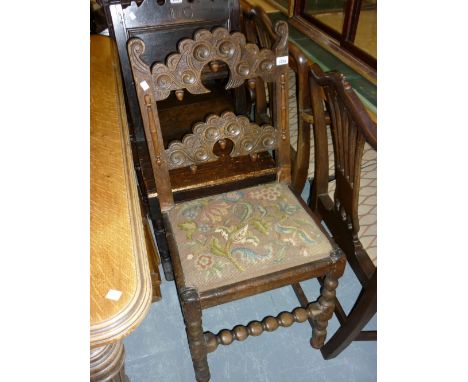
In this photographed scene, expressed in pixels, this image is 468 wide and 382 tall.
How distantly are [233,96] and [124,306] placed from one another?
1658 millimetres

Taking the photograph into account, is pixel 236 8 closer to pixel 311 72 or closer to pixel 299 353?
pixel 311 72

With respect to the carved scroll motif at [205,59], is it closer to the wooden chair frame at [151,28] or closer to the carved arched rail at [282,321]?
the wooden chair frame at [151,28]

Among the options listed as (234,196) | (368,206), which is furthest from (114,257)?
(368,206)

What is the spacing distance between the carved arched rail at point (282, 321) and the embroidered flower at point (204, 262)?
0.95 feet

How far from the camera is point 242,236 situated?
1275 millimetres

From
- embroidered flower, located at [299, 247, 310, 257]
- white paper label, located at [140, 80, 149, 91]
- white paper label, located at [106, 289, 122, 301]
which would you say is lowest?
embroidered flower, located at [299, 247, 310, 257]

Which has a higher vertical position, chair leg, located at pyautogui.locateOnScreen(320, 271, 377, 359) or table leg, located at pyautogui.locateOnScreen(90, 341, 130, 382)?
table leg, located at pyautogui.locateOnScreen(90, 341, 130, 382)

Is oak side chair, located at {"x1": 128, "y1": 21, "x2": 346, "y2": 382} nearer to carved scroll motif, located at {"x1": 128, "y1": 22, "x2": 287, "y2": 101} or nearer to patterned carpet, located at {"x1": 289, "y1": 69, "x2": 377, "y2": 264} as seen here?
carved scroll motif, located at {"x1": 128, "y1": 22, "x2": 287, "y2": 101}

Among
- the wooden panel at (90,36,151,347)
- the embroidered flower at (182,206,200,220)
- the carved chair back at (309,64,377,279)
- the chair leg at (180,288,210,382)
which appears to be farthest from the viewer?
the embroidered flower at (182,206,200,220)

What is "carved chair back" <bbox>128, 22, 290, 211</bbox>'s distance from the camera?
114 centimetres

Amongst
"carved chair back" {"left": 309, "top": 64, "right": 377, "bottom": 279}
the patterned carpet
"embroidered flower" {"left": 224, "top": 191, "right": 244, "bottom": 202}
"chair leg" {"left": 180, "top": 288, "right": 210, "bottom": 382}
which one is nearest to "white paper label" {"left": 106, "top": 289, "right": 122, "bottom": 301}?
"chair leg" {"left": 180, "top": 288, "right": 210, "bottom": 382}

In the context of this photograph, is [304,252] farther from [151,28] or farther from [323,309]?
[151,28]

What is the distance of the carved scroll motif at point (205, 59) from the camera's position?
1138 millimetres

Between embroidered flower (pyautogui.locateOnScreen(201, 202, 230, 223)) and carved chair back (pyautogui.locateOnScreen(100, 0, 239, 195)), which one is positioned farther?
carved chair back (pyautogui.locateOnScreen(100, 0, 239, 195))
